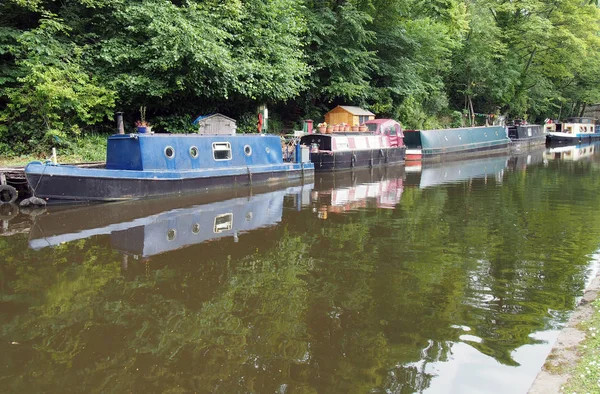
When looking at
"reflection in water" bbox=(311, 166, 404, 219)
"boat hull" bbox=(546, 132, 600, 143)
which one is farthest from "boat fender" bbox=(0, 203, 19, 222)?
"boat hull" bbox=(546, 132, 600, 143)

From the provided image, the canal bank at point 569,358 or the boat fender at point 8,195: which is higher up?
the boat fender at point 8,195

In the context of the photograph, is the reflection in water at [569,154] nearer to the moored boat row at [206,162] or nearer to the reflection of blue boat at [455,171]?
the reflection of blue boat at [455,171]

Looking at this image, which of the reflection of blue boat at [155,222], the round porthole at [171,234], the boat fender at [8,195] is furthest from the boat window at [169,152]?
the round porthole at [171,234]

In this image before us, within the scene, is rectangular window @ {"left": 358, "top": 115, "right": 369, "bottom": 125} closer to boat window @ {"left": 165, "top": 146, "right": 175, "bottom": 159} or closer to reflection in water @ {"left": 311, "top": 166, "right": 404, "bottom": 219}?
reflection in water @ {"left": 311, "top": 166, "right": 404, "bottom": 219}

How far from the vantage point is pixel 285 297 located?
233 inches

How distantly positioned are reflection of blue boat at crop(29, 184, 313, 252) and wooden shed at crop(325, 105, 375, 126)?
11.2m

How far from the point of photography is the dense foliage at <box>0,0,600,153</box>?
14.9m

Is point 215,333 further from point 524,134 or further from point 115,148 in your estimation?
point 524,134

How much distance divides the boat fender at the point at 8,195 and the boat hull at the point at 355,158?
420 inches

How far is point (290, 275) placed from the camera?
675cm

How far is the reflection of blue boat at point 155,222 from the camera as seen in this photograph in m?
8.60

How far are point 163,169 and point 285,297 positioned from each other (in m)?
8.23

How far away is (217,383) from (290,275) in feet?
9.07

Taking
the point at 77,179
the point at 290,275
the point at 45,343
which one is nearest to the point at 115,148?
the point at 77,179
